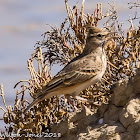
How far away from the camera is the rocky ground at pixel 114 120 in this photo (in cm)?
646

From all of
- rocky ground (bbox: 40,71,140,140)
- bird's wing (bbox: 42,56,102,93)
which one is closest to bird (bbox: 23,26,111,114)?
bird's wing (bbox: 42,56,102,93)

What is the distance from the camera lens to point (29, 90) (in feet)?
29.0

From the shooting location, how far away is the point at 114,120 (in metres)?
6.87

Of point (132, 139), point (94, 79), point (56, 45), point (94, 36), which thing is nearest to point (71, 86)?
point (94, 79)

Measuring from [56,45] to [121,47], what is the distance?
1574mm

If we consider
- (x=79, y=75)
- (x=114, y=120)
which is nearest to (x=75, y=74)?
(x=79, y=75)

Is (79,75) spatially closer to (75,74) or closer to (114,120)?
(75,74)

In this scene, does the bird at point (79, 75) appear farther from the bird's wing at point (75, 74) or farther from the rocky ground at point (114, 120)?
the rocky ground at point (114, 120)

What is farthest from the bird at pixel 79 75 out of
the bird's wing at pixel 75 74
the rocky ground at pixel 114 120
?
the rocky ground at pixel 114 120

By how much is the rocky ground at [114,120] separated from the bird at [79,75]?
0.50m

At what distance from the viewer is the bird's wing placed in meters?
7.68

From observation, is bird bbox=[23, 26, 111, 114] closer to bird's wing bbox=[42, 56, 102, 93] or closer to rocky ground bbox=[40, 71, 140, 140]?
bird's wing bbox=[42, 56, 102, 93]

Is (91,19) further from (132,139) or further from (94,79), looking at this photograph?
(132,139)

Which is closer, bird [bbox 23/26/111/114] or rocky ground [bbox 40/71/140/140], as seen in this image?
rocky ground [bbox 40/71/140/140]
